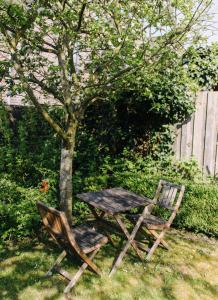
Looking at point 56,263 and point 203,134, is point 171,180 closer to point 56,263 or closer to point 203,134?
point 203,134

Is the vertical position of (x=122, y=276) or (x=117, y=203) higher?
(x=117, y=203)

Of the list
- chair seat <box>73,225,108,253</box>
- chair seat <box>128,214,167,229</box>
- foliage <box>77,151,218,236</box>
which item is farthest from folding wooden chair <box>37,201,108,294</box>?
foliage <box>77,151,218,236</box>

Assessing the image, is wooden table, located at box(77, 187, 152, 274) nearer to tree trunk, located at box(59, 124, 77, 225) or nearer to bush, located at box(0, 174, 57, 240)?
tree trunk, located at box(59, 124, 77, 225)

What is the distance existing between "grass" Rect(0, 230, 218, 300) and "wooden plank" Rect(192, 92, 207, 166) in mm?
2668

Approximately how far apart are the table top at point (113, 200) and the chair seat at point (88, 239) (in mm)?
425

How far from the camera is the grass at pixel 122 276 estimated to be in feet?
15.6

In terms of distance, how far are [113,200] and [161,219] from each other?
1066 mm

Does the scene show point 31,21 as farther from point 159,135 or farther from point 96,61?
point 159,135

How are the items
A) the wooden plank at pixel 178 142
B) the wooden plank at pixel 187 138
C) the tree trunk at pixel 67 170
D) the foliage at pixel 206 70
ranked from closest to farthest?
1. the tree trunk at pixel 67 170
2. the foliage at pixel 206 70
3. the wooden plank at pixel 187 138
4. the wooden plank at pixel 178 142

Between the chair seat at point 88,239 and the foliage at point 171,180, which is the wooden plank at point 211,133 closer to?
the foliage at point 171,180

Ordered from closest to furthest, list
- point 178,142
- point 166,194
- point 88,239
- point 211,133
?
point 88,239 < point 166,194 < point 211,133 < point 178,142

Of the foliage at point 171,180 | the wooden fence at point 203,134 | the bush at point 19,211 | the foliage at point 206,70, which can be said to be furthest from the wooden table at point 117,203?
the foliage at point 206,70

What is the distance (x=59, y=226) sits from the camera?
Answer: 461 centimetres

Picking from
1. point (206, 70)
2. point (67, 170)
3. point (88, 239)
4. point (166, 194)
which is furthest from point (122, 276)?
point (206, 70)
